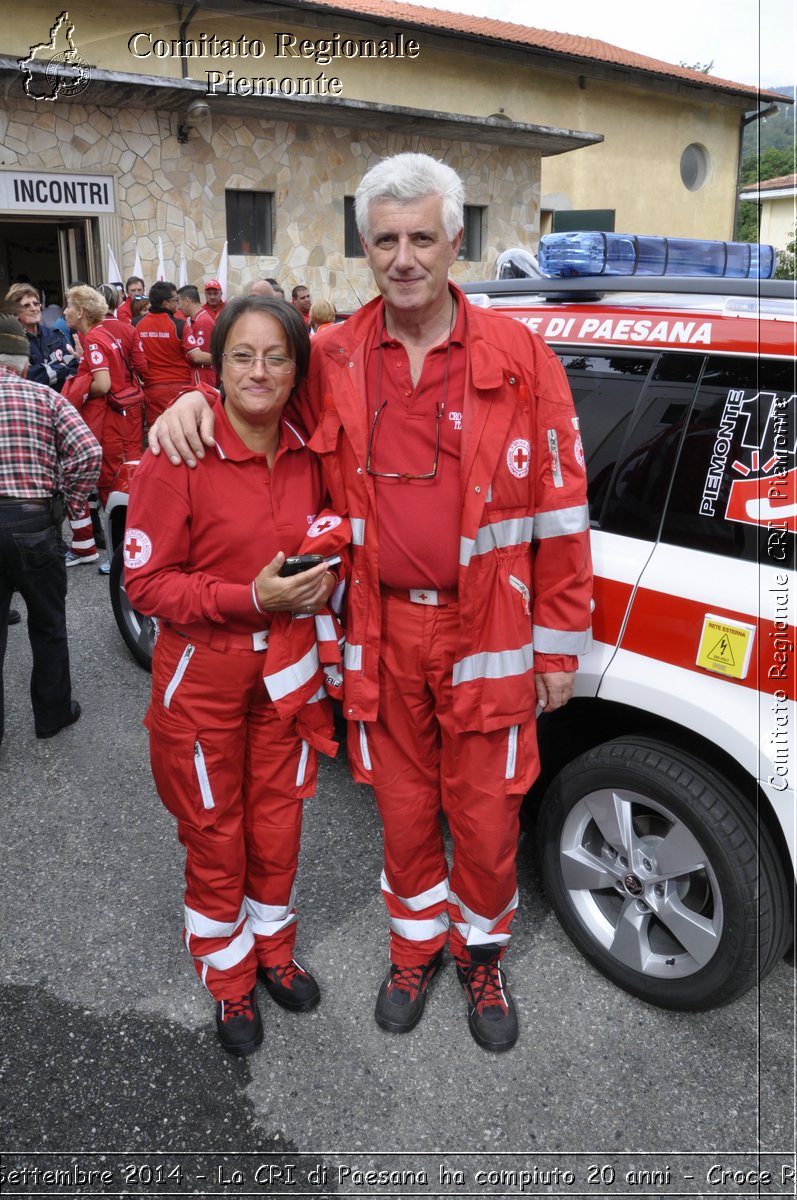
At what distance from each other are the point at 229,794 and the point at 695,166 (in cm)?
2341

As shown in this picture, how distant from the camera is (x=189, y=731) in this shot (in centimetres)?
225

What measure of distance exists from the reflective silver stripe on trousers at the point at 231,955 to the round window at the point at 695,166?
74.8 ft

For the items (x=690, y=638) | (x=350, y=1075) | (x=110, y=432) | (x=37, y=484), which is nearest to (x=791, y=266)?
(x=690, y=638)

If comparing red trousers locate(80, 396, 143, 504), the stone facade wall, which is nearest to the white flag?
the stone facade wall

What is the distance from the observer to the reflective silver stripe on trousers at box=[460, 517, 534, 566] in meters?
2.11

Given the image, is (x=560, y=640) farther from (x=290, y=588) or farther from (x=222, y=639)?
(x=222, y=639)

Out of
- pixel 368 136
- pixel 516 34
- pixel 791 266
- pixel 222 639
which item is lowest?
pixel 222 639

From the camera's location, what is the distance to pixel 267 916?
2.54 metres

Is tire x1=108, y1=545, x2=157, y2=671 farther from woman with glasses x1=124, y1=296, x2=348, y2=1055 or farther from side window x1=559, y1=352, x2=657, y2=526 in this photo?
side window x1=559, y1=352, x2=657, y2=526

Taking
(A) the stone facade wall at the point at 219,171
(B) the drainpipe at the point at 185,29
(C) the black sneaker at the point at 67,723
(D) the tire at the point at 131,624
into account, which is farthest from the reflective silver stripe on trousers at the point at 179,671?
(B) the drainpipe at the point at 185,29

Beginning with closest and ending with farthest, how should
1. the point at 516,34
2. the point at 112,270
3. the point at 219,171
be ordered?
the point at 112,270
the point at 219,171
the point at 516,34

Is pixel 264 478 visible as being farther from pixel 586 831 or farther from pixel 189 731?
pixel 586 831

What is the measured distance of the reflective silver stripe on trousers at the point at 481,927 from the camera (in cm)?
251

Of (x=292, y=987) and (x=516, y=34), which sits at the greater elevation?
(x=516, y=34)
